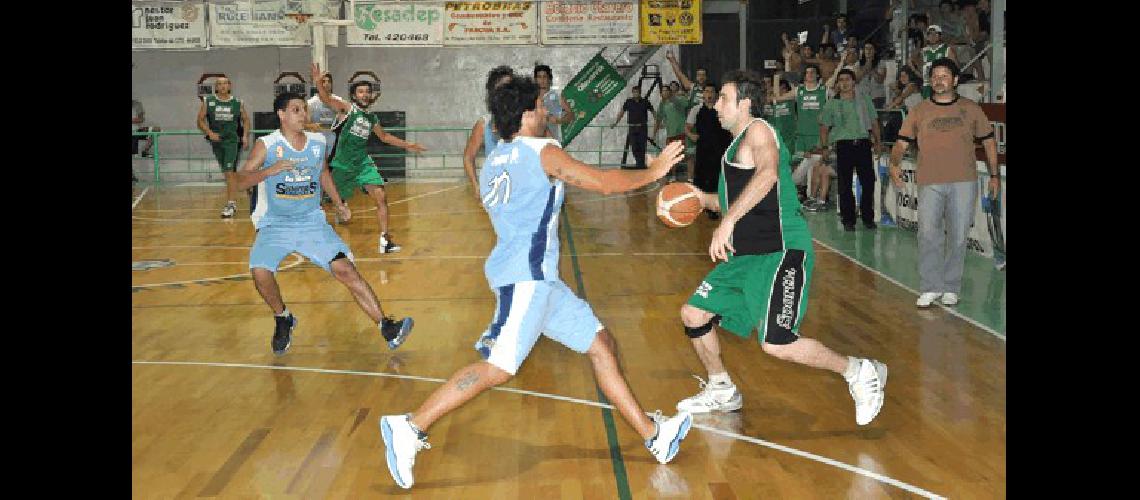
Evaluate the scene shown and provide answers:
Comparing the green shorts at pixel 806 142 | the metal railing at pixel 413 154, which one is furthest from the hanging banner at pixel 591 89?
the green shorts at pixel 806 142

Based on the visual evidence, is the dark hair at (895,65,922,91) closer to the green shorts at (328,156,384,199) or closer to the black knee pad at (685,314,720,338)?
the green shorts at (328,156,384,199)

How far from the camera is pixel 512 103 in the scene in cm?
513

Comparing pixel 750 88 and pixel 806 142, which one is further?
pixel 806 142

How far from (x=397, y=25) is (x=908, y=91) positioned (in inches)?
518

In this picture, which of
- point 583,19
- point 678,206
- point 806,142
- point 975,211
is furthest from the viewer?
point 583,19

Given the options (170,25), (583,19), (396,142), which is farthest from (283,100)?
(170,25)

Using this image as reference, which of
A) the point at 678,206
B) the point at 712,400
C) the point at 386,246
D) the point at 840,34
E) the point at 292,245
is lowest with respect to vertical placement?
the point at 712,400

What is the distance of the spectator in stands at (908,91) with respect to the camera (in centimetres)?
1520

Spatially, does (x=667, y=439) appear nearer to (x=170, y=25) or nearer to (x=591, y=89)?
(x=591, y=89)

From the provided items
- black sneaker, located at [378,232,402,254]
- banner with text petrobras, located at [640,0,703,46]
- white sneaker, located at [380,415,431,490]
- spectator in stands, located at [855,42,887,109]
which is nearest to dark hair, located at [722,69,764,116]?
white sneaker, located at [380,415,431,490]

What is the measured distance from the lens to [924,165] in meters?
9.35
